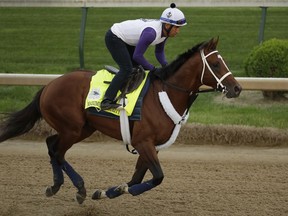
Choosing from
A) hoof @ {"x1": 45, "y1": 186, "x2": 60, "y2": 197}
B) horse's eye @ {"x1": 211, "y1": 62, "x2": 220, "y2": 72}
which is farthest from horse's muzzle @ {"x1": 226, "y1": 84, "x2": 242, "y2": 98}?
hoof @ {"x1": 45, "y1": 186, "x2": 60, "y2": 197}

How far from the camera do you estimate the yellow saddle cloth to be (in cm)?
646

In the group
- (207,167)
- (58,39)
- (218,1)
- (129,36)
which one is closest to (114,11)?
(58,39)

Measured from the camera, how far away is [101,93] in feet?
21.8

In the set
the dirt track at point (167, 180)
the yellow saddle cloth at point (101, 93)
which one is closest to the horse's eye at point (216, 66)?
Answer: the yellow saddle cloth at point (101, 93)

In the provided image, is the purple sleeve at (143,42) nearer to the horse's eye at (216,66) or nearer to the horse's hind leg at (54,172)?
the horse's eye at (216,66)

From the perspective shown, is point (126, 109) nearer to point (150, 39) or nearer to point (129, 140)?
point (129, 140)

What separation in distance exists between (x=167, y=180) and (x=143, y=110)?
1.50 meters

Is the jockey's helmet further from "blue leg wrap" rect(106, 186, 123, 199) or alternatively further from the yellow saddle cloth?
"blue leg wrap" rect(106, 186, 123, 199)

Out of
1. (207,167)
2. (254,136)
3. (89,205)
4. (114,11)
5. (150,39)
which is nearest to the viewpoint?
(150,39)

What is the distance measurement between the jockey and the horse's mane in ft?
0.33

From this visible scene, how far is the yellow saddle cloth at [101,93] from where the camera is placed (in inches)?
254

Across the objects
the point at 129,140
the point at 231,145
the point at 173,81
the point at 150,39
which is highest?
the point at 150,39

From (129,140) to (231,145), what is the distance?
3.20 m

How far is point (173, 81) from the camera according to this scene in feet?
21.4
